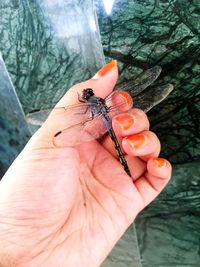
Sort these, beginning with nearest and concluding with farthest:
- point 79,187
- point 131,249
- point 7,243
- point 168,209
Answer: point 7,243
point 79,187
point 168,209
point 131,249

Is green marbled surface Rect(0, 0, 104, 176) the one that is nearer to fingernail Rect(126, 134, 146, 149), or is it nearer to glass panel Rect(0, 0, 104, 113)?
glass panel Rect(0, 0, 104, 113)

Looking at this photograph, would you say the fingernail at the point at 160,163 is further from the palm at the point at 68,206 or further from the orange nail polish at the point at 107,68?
the orange nail polish at the point at 107,68

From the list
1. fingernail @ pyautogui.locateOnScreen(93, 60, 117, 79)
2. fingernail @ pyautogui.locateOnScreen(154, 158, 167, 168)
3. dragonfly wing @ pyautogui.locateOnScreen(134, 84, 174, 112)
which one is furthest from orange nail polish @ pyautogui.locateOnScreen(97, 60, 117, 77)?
fingernail @ pyautogui.locateOnScreen(154, 158, 167, 168)

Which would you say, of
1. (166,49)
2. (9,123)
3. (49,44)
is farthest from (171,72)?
(9,123)

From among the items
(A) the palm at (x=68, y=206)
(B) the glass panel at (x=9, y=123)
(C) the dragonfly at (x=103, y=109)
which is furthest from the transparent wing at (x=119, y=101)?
(B) the glass panel at (x=9, y=123)

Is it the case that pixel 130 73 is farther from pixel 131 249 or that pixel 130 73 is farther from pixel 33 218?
pixel 131 249

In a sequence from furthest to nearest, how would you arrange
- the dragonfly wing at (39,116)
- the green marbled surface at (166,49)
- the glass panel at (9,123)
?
1. the glass panel at (9,123)
2. the dragonfly wing at (39,116)
3. the green marbled surface at (166,49)

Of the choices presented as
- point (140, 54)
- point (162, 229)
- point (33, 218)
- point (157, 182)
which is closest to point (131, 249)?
point (162, 229)
